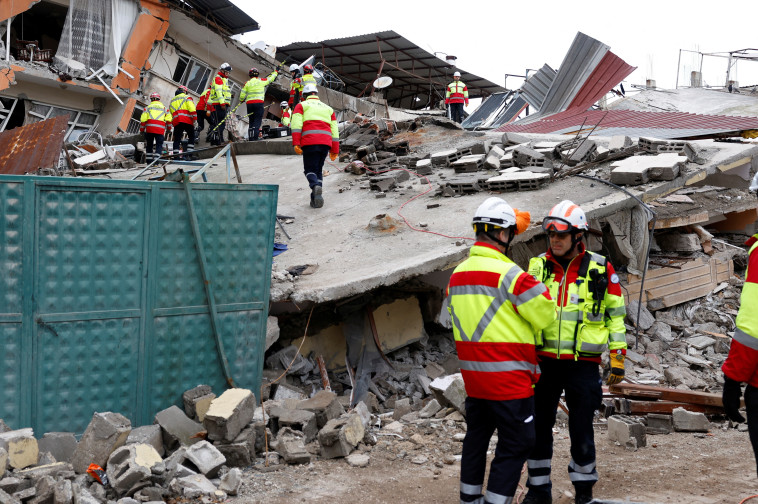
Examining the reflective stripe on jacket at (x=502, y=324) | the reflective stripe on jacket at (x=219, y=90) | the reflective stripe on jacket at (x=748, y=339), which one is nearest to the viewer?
the reflective stripe on jacket at (x=748, y=339)

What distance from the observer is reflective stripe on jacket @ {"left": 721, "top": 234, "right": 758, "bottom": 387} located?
3.03 meters

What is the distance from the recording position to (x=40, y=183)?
4902 mm

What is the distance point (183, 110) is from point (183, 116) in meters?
0.14

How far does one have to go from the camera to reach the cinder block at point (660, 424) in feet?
17.9

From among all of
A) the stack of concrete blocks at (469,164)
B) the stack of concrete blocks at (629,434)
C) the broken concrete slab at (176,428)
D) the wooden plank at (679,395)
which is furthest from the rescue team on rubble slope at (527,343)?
the stack of concrete blocks at (469,164)

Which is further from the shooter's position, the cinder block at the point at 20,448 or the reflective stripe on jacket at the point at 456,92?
the reflective stripe on jacket at the point at 456,92

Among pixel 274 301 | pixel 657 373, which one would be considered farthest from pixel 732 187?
pixel 274 301

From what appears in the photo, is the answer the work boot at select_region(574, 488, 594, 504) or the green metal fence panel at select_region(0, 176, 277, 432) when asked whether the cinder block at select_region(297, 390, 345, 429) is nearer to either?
the green metal fence panel at select_region(0, 176, 277, 432)

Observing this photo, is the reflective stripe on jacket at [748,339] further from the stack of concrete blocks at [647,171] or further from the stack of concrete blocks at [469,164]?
the stack of concrete blocks at [469,164]

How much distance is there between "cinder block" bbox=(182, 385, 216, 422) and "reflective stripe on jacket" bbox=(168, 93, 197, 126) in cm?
1114

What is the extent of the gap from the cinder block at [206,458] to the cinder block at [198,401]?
553 millimetres

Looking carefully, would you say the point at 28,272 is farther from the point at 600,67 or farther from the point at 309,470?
the point at 600,67

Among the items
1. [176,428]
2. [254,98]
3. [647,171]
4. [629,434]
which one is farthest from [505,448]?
[254,98]

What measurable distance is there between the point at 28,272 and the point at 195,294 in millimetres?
1212
